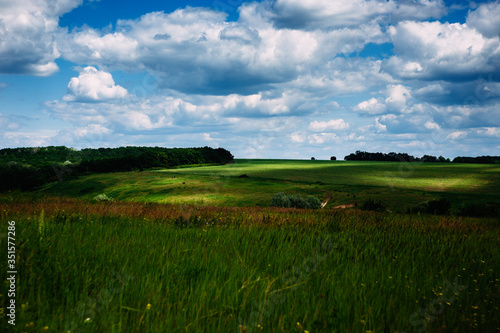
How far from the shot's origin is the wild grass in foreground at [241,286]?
3.21 m

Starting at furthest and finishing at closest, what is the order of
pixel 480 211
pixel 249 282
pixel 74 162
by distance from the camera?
1. pixel 74 162
2. pixel 480 211
3. pixel 249 282

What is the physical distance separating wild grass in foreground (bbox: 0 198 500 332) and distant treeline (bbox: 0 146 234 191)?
342 ft

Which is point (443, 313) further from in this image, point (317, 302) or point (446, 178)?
point (446, 178)

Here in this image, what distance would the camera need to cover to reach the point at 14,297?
11.2 ft

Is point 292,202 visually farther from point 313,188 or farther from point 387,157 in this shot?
point 387,157

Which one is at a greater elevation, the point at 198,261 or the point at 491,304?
the point at 198,261

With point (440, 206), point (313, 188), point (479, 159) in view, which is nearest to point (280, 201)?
point (440, 206)

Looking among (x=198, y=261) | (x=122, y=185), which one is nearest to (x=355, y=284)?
(x=198, y=261)

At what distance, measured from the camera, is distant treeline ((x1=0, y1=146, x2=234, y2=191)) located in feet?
331

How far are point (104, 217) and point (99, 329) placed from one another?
6.23m

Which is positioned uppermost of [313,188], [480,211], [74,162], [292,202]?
[74,162]

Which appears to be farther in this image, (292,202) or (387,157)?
(387,157)

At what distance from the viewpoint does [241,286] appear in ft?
13.2

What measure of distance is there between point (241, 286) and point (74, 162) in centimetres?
15714
